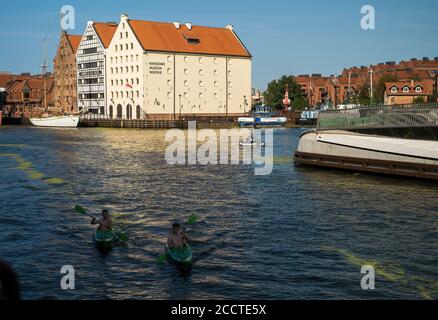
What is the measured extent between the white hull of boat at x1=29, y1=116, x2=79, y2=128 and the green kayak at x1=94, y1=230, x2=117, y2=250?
117 m

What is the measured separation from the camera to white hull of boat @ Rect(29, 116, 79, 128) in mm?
137000

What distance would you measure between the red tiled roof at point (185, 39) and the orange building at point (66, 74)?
92.6 feet

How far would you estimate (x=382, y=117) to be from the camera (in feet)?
147

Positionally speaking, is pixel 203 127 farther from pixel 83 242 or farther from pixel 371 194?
pixel 83 242

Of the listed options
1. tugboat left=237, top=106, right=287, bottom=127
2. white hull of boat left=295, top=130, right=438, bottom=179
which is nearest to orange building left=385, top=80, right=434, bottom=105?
tugboat left=237, top=106, right=287, bottom=127

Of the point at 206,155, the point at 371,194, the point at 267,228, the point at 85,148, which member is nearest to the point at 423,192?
the point at 371,194

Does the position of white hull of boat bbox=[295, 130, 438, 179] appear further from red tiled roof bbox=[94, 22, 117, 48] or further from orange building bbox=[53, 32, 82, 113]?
orange building bbox=[53, 32, 82, 113]

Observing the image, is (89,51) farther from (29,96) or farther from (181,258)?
(181,258)

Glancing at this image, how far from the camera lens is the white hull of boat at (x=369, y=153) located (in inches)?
1593

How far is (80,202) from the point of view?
113ft

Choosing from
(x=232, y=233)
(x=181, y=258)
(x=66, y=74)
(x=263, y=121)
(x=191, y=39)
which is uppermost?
(x=191, y=39)

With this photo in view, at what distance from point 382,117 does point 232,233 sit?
76.0 feet

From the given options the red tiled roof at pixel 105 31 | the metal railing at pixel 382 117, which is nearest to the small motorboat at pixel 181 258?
the metal railing at pixel 382 117

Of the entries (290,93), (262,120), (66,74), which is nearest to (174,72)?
(262,120)
